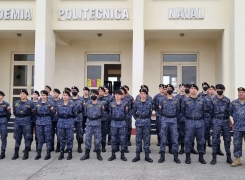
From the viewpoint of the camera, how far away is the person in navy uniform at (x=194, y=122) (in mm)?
7000

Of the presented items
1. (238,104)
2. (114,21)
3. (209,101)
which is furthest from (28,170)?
(114,21)

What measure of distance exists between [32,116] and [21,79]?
6951 millimetres

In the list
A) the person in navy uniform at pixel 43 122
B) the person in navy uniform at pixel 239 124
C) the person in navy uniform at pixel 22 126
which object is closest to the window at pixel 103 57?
the person in navy uniform at pixel 43 122

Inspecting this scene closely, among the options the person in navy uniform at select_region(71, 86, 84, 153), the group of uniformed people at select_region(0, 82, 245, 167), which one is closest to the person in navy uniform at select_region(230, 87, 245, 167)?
the group of uniformed people at select_region(0, 82, 245, 167)

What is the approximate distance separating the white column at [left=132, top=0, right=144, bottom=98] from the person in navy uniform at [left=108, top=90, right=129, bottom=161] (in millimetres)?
3491

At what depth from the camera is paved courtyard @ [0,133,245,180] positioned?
5.91 m

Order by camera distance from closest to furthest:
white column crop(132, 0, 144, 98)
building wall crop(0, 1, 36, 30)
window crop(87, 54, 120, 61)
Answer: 1. white column crop(132, 0, 144, 98)
2. building wall crop(0, 1, 36, 30)
3. window crop(87, 54, 120, 61)

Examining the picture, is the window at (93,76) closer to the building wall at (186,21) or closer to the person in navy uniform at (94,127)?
the building wall at (186,21)

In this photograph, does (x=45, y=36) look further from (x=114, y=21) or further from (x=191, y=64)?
(x=191, y=64)

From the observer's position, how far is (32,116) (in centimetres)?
778

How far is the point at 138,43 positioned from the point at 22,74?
629 centimetres

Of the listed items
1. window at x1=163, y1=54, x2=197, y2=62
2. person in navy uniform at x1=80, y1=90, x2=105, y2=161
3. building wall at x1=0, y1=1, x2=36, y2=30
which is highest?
building wall at x1=0, y1=1, x2=36, y2=30

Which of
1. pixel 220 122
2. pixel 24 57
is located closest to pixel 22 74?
pixel 24 57

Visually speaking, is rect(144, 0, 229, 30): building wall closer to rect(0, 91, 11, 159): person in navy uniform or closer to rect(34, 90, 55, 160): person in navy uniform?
rect(34, 90, 55, 160): person in navy uniform
